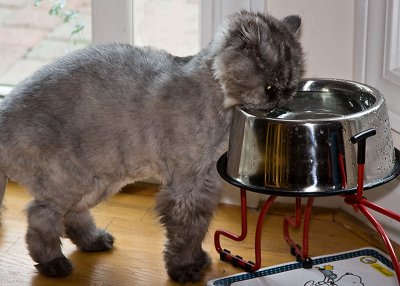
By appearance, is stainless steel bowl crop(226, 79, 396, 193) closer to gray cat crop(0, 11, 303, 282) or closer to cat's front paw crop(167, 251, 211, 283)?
gray cat crop(0, 11, 303, 282)

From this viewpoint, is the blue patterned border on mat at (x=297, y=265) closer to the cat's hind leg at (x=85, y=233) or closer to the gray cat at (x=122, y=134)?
the gray cat at (x=122, y=134)

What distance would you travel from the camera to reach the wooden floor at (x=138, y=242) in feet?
6.75

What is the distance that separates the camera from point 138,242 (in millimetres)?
2236

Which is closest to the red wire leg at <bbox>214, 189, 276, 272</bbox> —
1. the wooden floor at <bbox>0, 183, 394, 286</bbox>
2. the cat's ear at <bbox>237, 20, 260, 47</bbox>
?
the wooden floor at <bbox>0, 183, 394, 286</bbox>

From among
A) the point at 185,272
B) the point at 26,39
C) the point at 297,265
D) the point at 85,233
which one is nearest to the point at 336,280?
the point at 297,265

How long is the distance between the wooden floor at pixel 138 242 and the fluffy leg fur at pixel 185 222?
0.16 feet

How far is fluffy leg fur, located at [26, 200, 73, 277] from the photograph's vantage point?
197 centimetres

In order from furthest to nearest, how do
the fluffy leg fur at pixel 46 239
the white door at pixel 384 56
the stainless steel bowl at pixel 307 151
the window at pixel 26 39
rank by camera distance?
1. the window at pixel 26 39
2. the white door at pixel 384 56
3. the fluffy leg fur at pixel 46 239
4. the stainless steel bowl at pixel 307 151

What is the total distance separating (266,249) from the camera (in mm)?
2182

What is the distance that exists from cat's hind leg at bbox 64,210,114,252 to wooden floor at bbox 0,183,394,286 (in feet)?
0.07

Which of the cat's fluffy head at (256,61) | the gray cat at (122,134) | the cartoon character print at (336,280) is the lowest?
the cartoon character print at (336,280)

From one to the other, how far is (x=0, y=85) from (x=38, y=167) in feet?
2.87

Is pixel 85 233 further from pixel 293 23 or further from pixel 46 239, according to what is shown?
pixel 293 23

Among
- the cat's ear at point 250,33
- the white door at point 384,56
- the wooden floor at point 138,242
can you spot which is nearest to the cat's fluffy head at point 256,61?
the cat's ear at point 250,33
